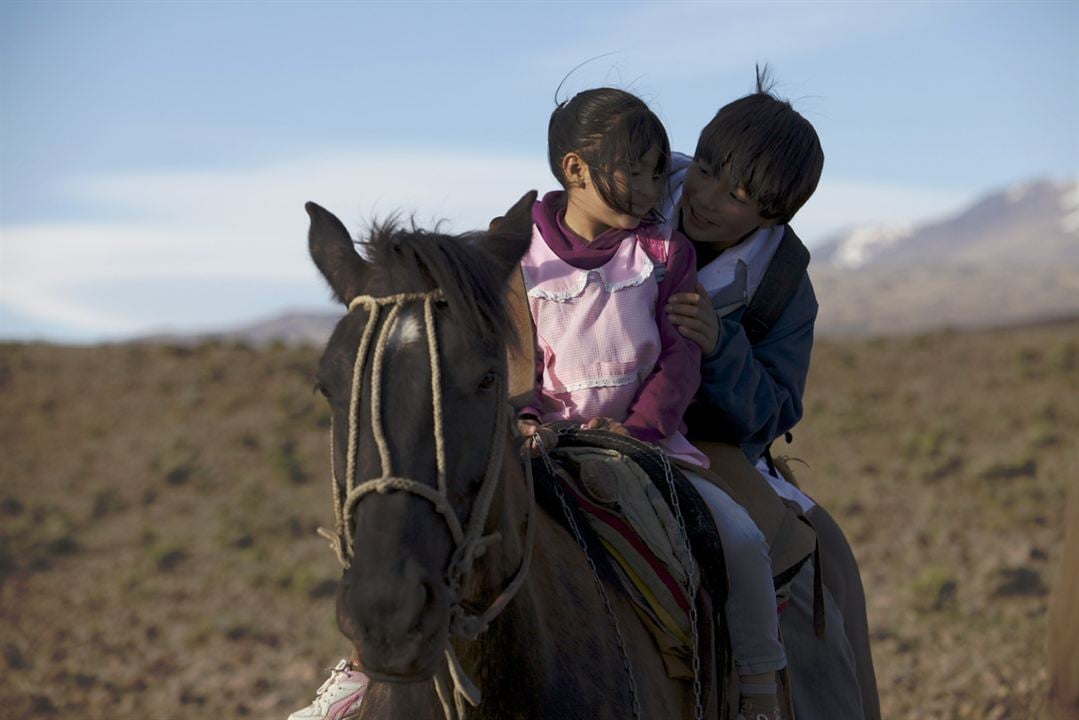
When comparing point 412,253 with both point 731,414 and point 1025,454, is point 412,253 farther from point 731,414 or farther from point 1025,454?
point 1025,454

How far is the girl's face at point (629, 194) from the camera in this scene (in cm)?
416

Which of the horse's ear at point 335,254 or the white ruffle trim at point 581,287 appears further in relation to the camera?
the white ruffle trim at point 581,287

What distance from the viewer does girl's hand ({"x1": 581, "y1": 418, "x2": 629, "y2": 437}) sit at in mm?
4121

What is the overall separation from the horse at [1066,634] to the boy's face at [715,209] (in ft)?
Result: 5.46

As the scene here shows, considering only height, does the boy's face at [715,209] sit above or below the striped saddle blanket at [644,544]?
above

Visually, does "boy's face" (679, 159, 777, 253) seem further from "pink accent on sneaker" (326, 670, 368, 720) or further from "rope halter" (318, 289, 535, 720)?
"pink accent on sneaker" (326, 670, 368, 720)

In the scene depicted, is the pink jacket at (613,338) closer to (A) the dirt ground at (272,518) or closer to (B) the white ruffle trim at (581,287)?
(B) the white ruffle trim at (581,287)

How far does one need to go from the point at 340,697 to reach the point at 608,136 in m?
2.11

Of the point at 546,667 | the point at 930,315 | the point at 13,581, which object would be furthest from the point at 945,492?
the point at 930,315

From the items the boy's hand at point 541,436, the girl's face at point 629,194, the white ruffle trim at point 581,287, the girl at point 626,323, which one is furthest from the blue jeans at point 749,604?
the girl's face at point 629,194

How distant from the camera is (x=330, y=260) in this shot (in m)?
3.20

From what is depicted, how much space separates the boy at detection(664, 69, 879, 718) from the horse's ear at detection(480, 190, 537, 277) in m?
1.19

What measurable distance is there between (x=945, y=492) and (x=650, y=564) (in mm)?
19541

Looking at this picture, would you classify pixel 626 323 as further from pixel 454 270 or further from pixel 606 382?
pixel 454 270
